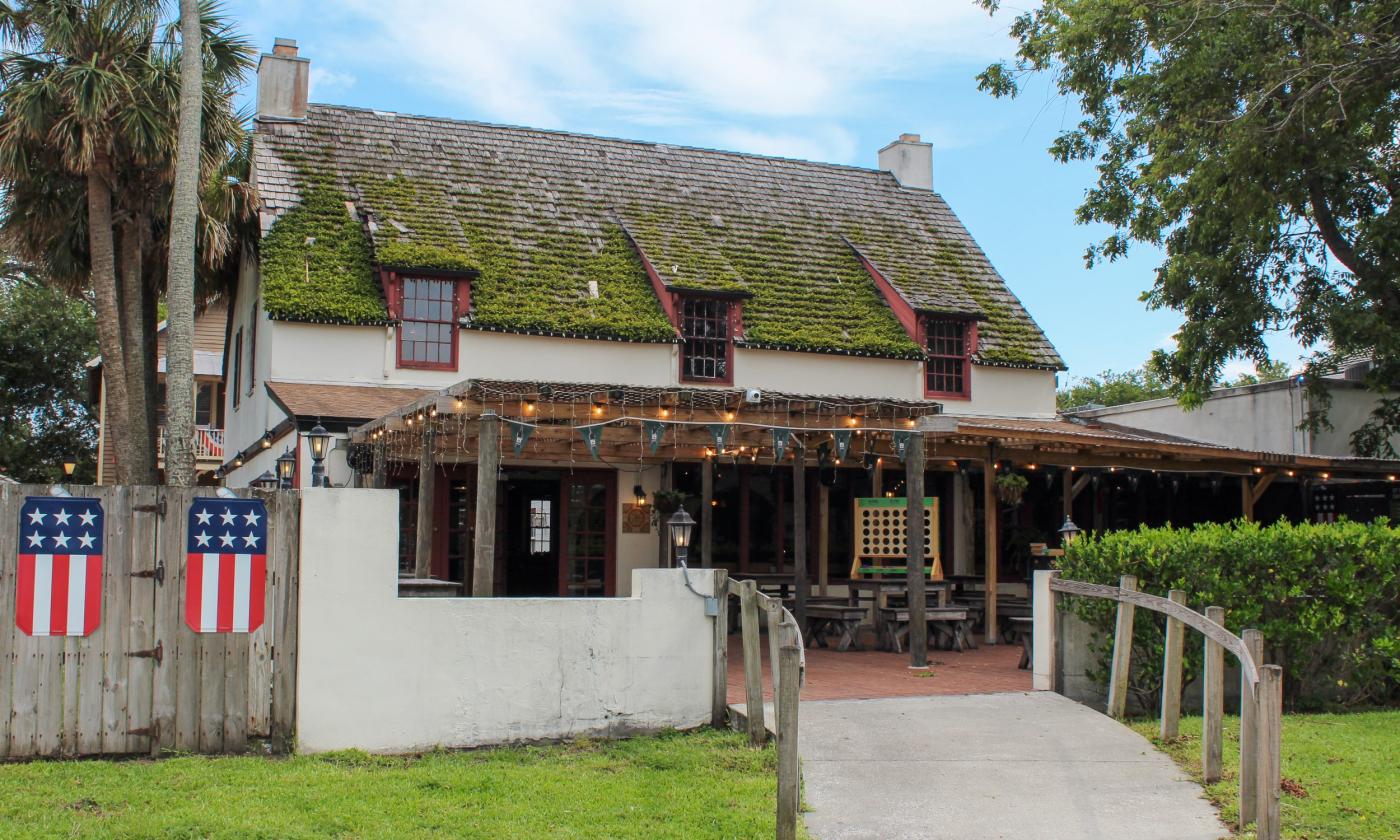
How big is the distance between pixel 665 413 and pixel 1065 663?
175 inches

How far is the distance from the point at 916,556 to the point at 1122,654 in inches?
132

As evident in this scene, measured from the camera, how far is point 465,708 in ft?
30.8

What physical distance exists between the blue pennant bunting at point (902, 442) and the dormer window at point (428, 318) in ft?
23.4

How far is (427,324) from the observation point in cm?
1814

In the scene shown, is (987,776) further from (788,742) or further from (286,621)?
(286,621)

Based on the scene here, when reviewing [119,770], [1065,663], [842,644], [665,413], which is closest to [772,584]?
[842,644]

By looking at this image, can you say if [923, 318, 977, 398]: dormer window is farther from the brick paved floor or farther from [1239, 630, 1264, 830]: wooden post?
[1239, 630, 1264, 830]: wooden post

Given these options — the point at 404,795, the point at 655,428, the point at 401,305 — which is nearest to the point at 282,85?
the point at 401,305

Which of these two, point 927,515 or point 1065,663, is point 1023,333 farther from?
point 1065,663

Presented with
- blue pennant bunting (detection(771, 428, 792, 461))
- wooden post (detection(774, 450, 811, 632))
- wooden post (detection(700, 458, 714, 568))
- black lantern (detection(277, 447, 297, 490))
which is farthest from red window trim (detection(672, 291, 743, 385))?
black lantern (detection(277, 447, 297, 490))

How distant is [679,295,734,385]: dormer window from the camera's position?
19344mm

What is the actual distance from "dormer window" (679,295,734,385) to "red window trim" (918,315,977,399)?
3.24 meters

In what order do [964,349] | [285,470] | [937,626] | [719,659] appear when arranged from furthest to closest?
[964,349], [937,626], [285,470], [719,659]

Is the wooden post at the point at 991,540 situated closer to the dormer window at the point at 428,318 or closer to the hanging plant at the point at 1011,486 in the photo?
the hanging plant at the point at 1011,486
